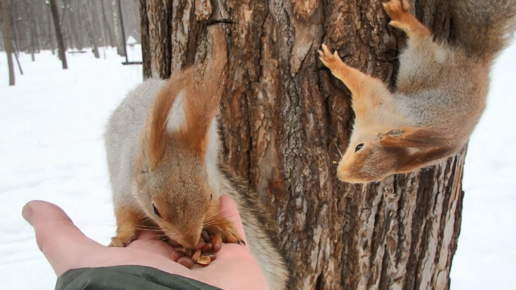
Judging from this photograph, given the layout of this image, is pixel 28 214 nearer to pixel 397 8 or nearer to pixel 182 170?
pixel 182 170

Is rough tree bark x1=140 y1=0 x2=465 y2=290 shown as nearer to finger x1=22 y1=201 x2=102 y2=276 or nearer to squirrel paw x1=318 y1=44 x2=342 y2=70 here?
squirrel paw x1=318 y1=44 x2=342 y2=70

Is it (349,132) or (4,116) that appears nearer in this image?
(349,132)

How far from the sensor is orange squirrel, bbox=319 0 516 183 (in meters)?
1.26

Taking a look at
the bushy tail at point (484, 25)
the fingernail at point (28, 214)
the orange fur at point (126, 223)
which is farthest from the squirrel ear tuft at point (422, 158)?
the fingernail at point (28, 214)

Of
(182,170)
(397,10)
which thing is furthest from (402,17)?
(182,170)

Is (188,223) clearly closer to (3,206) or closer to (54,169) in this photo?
(3,206)

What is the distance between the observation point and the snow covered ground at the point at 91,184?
2568 millimetres

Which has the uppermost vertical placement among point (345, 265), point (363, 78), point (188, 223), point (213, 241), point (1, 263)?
point (363, 78)

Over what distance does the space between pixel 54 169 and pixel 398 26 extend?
13.5 feet

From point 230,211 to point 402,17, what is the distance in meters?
0.76

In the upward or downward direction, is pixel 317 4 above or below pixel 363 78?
above

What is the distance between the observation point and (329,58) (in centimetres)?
120

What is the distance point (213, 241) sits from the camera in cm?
123

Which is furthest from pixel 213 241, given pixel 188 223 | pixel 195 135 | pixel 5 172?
pixel 5 172
